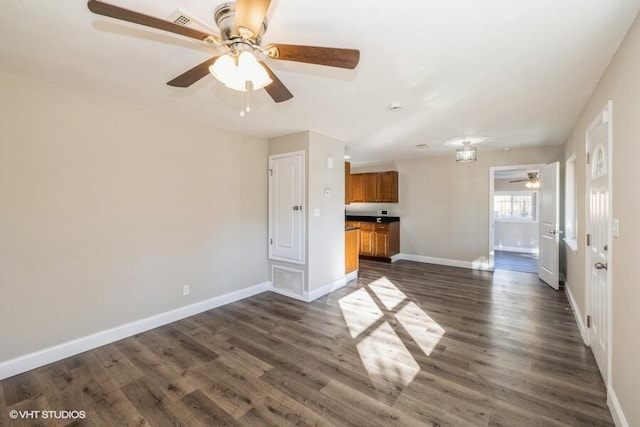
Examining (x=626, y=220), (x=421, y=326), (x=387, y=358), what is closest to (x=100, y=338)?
(x=387, y=358)

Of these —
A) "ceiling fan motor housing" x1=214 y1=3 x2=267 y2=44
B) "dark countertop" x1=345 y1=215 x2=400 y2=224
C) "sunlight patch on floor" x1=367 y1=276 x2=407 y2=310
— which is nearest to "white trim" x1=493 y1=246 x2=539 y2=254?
"dark countertop" x1=345 y1=215 x2=400 y2=224

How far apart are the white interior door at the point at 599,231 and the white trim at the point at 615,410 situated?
0.82 ft

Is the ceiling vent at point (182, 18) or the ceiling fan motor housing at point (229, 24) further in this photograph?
the ceiling vent at point (182, 18)

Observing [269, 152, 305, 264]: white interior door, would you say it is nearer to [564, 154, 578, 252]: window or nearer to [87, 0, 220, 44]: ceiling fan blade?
[87, 0, 220, 44]: ceiling fan blade

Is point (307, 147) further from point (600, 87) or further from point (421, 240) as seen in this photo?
point (421, 240)

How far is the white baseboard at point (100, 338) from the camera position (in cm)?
233

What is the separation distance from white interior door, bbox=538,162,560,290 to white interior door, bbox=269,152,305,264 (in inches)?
158

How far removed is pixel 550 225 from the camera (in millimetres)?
4602

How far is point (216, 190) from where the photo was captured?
3758 mm

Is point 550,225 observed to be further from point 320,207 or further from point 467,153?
point 320,207

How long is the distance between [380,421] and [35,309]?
9.69 feet

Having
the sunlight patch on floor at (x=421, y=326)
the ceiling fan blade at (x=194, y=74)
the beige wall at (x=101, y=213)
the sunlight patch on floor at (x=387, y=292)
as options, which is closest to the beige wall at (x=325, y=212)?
the sunlight patch on floor at (x=387, y=292)

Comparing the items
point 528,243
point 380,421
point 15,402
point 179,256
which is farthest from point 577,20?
point 528,243

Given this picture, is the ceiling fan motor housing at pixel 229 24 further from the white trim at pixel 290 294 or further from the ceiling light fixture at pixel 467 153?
the ceiling light fixture at pixel 467 153
